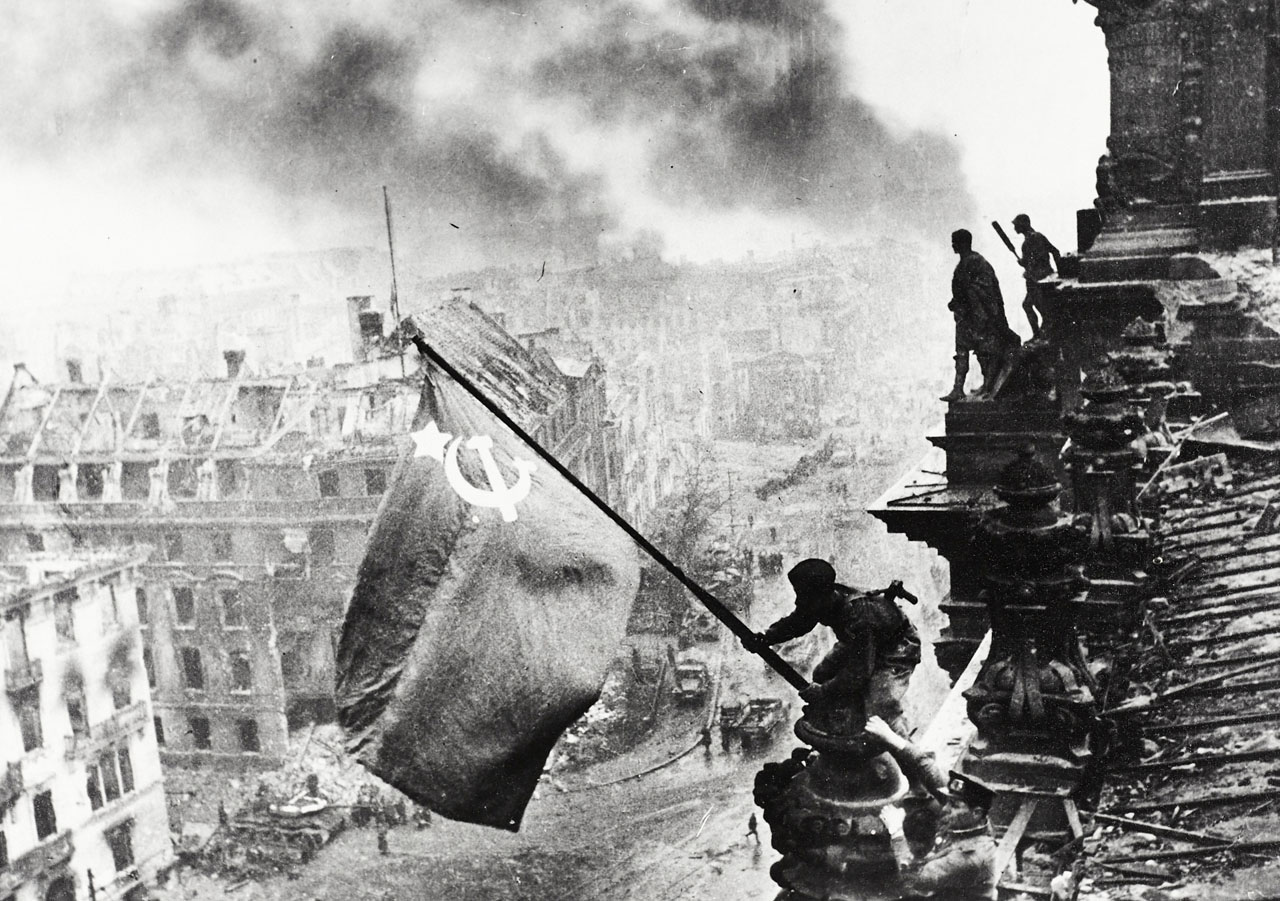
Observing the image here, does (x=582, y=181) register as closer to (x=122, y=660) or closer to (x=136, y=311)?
(x=136, y=311)

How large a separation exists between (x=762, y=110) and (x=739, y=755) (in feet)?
64.7

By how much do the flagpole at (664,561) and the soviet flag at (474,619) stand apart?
93mm

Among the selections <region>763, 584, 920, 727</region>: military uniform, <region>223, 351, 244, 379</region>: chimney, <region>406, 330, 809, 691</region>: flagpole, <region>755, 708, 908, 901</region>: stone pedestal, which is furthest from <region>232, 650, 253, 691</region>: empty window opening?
<region>763, 584, 920, 727</region>: military uniform

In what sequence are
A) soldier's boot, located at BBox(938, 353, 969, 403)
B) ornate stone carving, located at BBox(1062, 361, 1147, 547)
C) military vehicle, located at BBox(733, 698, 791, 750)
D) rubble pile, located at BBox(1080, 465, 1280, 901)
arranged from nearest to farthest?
rubble pile, located at BBox(1080, 465, 1280, 901) < ornate stone carving, located at BBox(1062, 361, 1147, 547) < soldier's boot, located at BBox(938, 353, 969, 403) < military vehicle, located at BBox(733, 698, 791, 750)

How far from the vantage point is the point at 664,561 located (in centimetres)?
583

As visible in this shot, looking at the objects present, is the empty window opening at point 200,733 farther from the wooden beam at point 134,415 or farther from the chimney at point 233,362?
the chimney at point 233,362

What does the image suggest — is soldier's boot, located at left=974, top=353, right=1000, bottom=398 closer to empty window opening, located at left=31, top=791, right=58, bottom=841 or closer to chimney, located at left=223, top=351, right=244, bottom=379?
empty window opening, located at left=31, top=791, right=58, bottom=841

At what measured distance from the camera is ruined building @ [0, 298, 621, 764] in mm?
33625

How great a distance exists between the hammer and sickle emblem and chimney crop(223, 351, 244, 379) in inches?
1178

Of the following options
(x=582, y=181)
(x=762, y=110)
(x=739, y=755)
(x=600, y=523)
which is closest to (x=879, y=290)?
(x=762, y=110)

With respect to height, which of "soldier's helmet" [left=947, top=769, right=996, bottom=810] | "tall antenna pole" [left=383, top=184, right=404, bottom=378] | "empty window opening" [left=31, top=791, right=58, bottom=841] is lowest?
"empty window opening" [left=31, top=791, right=58, bottom=841]

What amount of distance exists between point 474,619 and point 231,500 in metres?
29.6

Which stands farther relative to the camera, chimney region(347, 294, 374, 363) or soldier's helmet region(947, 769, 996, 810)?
chimney region(347, 294, 374, 363)

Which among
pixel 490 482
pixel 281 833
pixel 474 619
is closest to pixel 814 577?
pixel 474 619
